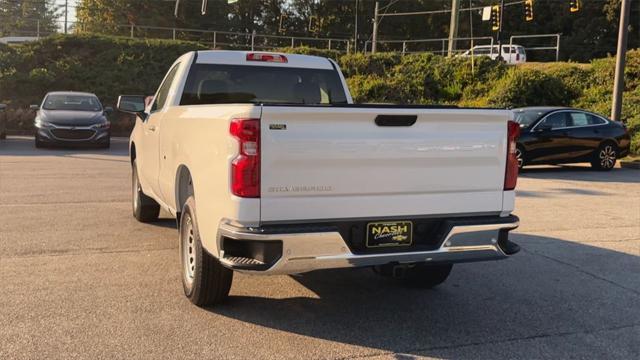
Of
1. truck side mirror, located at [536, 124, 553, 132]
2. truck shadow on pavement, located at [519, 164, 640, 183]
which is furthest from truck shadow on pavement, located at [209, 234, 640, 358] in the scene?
truck side mirror, located at [536, 124, 553, 132]

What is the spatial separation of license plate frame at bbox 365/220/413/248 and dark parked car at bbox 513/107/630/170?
11.3 metres

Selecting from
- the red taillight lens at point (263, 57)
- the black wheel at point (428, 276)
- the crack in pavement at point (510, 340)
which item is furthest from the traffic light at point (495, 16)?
the crack in pavement at point (510, 340)

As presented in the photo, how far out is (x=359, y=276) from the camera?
18.9 ft

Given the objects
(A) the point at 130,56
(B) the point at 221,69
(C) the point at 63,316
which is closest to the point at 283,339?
(C) the point at 63,316

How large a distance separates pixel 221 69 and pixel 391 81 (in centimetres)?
2576

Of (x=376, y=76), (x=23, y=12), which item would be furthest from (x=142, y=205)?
(x=23, y=12)

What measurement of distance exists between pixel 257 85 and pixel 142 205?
8.39 feet

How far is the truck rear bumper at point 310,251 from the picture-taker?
377cm

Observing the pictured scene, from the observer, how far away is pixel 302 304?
489 cm

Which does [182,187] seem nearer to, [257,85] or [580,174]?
[257,85]

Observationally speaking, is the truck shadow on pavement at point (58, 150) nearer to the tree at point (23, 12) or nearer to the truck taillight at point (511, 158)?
the truck taillight at point (511, 158)

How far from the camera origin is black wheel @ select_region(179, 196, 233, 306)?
14.6 ft

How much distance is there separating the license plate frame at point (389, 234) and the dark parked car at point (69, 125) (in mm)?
14934

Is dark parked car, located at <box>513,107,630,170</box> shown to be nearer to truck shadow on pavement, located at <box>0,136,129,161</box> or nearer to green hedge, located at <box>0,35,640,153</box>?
green hedge, located at <box>0,35,640,153</box>
